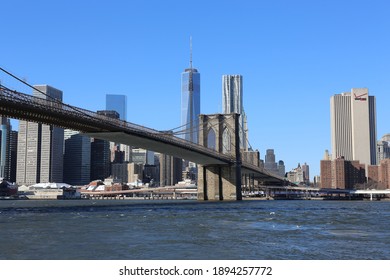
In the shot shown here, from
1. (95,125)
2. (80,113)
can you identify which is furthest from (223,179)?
(80,113)

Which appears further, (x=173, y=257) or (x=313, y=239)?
(x=313, y=239)

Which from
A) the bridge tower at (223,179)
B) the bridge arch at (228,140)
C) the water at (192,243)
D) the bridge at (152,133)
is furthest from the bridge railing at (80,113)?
the water at (192,243)

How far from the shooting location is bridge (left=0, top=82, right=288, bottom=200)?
53.7 meters

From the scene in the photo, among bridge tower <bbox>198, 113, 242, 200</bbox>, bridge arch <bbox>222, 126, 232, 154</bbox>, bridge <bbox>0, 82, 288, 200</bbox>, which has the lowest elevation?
bridge tower <bbox>198, 113, 242, 200</bbox>

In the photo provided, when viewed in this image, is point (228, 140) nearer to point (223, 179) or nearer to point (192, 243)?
point (223, 179)

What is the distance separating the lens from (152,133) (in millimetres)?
77875

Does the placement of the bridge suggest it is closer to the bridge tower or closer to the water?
the bridge tower

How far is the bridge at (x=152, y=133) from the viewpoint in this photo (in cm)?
5366

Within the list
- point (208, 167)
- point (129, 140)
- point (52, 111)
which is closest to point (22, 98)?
point (52, 111)

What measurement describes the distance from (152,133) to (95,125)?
13792 mm

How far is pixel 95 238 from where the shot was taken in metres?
25.8

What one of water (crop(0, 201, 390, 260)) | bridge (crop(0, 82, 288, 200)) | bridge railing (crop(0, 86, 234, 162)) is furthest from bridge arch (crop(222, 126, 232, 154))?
water (crop(0, 201, 390, 260))

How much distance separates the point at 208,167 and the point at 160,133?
86.1 feet
